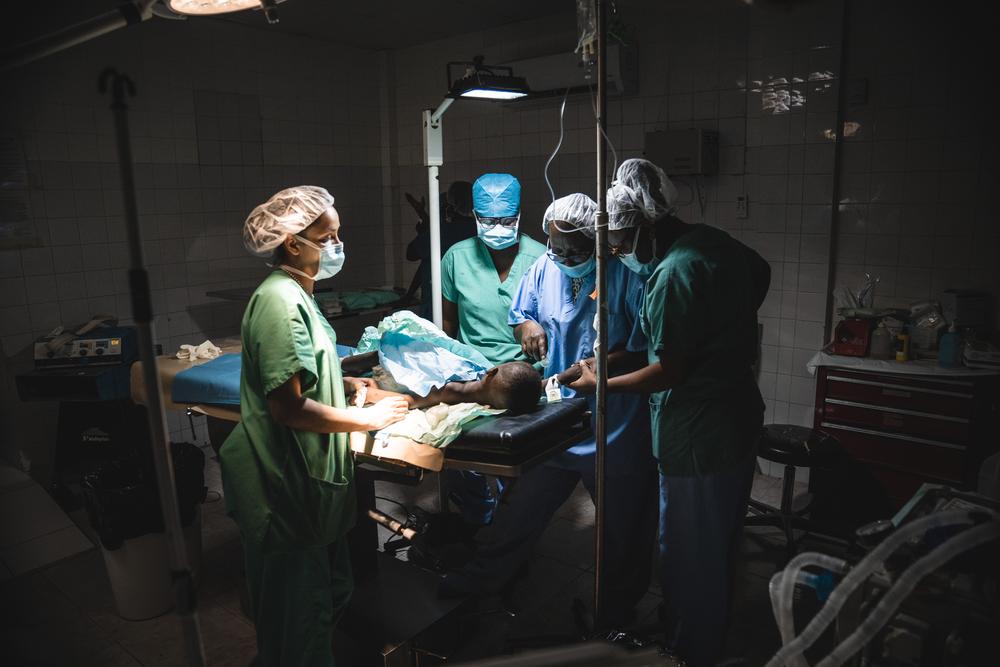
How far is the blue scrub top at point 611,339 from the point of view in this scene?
2348 millimetres

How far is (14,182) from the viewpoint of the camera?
143 inches

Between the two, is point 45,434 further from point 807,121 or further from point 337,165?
point 807,121

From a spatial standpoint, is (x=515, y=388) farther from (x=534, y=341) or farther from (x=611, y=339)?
(x=534, y=341)

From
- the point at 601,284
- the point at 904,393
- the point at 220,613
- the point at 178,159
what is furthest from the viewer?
the point at 178,159

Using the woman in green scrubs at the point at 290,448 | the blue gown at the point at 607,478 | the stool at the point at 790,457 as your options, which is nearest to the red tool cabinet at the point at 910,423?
the stool at the point at 790,457

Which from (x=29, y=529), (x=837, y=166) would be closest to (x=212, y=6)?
(x=29, y=529)

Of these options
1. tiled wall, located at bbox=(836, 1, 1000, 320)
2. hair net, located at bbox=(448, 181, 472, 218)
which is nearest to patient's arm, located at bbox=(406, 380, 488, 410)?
hair net, located at bbox=(448, 181, 472, 218)

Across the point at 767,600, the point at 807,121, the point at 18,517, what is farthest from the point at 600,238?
the point at 18,517

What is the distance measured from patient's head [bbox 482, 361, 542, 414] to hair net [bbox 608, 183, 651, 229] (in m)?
0.54

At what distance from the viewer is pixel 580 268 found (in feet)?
7.83

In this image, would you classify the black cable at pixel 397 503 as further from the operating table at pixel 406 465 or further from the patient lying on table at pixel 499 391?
the patient lying on table at pixel 499 391

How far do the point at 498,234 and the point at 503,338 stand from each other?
466mm

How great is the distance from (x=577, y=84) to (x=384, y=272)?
229 cm

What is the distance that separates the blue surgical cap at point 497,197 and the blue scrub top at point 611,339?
56 cm
